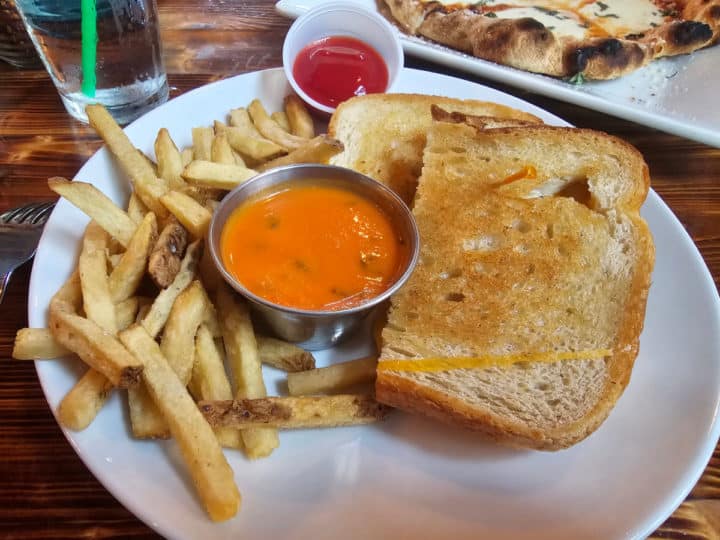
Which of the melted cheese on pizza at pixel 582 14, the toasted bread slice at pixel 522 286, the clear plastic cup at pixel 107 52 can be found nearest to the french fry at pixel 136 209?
the clear plastic cup at pixel 107 52

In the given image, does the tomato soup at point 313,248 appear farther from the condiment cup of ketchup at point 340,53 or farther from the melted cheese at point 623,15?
the melted cheese at point 623,15

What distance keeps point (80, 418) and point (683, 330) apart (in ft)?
6.42

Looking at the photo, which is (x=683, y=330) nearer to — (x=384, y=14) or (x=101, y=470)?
(x=101, y=470)

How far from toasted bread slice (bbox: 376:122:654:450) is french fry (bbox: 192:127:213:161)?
0.85 m

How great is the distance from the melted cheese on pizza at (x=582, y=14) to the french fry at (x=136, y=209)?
7.85 ft

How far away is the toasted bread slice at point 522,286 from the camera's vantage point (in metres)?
1.73

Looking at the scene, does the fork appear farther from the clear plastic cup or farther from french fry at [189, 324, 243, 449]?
french fry at [189, 324, 243, 449]

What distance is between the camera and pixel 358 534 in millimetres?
1537

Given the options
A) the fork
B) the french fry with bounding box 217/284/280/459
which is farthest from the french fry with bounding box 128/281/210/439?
the fork

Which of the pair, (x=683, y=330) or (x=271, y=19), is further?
(x=271, y=19)

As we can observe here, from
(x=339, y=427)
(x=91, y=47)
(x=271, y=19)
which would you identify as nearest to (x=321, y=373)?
→ (x=339, y=427)

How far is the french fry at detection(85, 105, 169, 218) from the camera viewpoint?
196cm

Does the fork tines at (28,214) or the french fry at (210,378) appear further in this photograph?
the fork tines at (28,214)

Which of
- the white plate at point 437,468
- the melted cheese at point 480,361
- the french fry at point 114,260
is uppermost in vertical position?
the french fry at point 114,260
